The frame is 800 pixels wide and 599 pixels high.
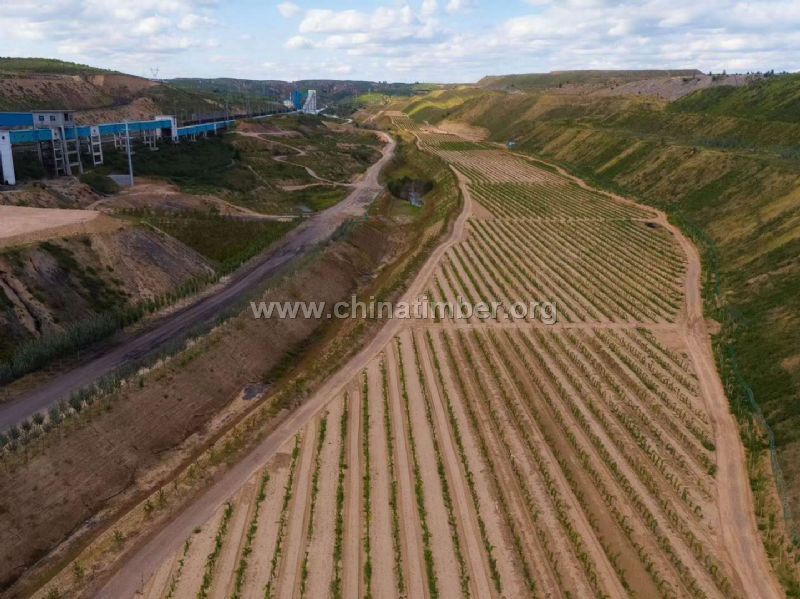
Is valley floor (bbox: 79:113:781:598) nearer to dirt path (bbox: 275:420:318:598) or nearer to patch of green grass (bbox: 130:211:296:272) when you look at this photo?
dirt path (bbox: 275:420:318:598)

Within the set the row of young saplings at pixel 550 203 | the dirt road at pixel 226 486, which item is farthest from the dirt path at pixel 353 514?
the row of young saplings at pixel 550 203

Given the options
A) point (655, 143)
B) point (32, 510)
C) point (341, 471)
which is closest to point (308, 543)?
point (341, 471)

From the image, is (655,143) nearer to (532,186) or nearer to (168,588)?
(532,186)

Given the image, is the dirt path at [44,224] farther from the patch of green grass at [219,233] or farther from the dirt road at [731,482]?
the dirt road at [731,482]

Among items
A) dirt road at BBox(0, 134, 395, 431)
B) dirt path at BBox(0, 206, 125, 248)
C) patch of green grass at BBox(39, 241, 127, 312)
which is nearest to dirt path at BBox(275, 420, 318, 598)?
dirt road at BBox(0, 134, 395, 431)

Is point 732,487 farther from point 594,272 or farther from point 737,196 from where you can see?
point 737,196

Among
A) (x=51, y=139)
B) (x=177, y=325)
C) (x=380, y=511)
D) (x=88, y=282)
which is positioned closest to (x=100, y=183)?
(x=51, y=139)

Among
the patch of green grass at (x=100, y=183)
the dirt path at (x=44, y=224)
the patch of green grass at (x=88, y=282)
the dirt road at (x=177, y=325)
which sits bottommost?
the dirt road at (x=177, y=325)

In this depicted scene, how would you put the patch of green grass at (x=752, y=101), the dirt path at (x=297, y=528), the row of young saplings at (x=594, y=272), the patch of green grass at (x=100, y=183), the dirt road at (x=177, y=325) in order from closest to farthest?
the dirt path at (x=297, y=528) → the dirt road at (x=177, y=325) → the row of young saplings at (x=594, y=272) → the patch of green grass at (x=100, y=183) → the patch of green grass at (x=752, y=101)
